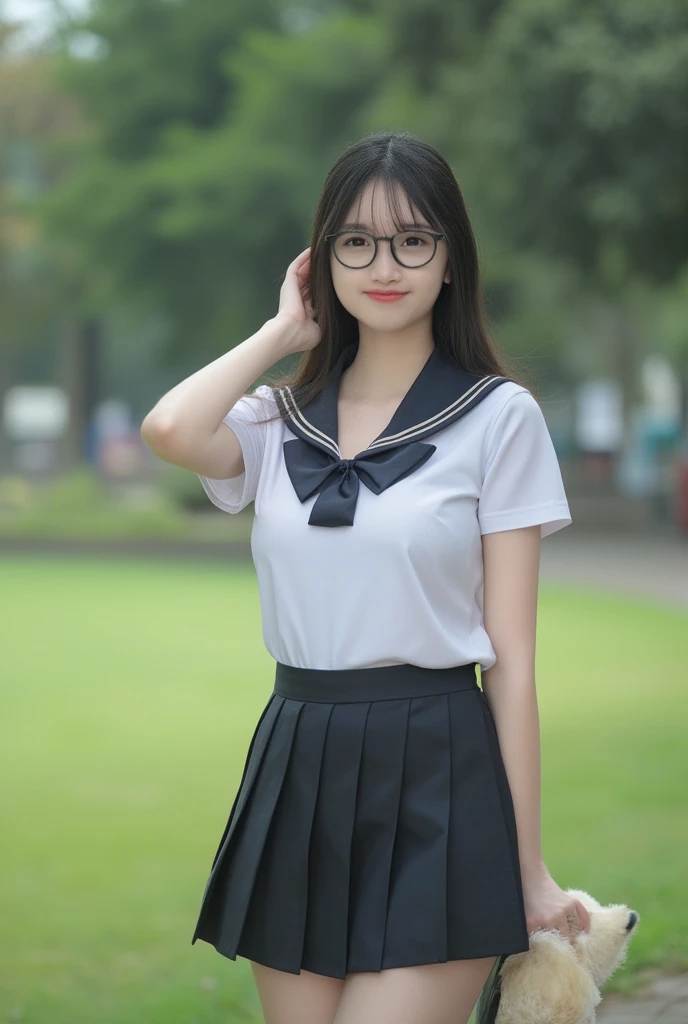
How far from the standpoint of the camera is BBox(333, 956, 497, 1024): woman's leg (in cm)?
242

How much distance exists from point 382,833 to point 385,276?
0.97 m

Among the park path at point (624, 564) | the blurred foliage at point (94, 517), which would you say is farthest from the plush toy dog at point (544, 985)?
the blurred foliage at point (94, 517)

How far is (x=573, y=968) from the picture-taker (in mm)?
2514

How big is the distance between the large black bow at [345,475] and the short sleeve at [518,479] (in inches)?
4.6

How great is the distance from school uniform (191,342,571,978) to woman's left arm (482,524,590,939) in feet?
0.09

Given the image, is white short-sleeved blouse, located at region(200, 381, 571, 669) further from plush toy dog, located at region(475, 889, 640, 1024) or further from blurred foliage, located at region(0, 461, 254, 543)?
blurred foliage, located at region(0, 461, 254, 543)

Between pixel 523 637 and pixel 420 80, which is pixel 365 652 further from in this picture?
pixel 420 80

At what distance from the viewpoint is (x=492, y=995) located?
2.59 metres

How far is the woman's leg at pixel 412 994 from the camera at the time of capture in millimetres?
2424

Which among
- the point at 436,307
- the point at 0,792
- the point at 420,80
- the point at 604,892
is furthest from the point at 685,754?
the point at 420,80

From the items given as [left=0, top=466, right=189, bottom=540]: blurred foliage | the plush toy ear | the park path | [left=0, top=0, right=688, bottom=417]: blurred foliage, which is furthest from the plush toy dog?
[left=0, top=466, right=189, bottom=540]: blurred foliage

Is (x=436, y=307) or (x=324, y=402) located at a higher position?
(x=436, y=307)

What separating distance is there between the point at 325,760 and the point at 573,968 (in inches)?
21.3

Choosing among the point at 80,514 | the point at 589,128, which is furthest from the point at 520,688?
the point at 80,514
